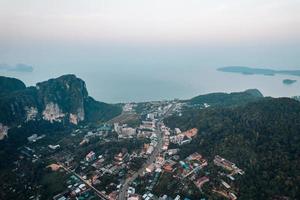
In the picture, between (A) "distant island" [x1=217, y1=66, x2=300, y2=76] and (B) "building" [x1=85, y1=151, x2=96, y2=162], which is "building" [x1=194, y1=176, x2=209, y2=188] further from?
(A) "distant island" [x1=217, y1=66, x2=300, y2=76]

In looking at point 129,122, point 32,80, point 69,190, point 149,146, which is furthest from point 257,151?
point 32,80

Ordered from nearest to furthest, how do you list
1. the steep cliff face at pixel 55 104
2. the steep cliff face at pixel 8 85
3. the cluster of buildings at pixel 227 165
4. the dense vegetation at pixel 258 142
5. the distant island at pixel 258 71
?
1. the dense vegetation at pixel 258 142
2. the cluster of buildings at pixel 227 165
3. the steep cliff face at pixel 55 104
4. the steep cliff face at pixel 8 85
5. the distant island at pixel 258 71

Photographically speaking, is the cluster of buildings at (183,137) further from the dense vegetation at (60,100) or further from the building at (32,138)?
the building at (32,138)

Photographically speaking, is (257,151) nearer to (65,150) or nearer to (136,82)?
(65,150)

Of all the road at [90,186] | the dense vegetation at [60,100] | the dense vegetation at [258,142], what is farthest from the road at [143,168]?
the dense vegetation at [60,100]

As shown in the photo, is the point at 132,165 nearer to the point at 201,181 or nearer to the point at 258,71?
the point at 201,181

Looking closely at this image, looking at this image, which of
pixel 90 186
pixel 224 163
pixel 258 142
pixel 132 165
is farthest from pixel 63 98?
pixel 258 142

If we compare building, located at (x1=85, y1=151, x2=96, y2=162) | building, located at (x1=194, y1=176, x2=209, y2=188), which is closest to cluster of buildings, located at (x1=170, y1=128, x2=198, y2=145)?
building, located at (x1=194, y1=176, x2=209, y2=188)
